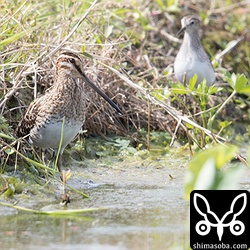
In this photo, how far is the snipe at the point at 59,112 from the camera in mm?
5641

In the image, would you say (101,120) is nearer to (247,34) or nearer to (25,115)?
(25,115)

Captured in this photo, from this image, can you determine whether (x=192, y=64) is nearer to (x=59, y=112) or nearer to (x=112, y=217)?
(x=59, y=112)

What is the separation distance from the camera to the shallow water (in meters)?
4.24

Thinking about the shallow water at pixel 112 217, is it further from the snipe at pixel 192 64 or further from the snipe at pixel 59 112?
the snipe at pixel 192 64

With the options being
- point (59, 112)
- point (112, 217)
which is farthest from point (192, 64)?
point (112, 217)

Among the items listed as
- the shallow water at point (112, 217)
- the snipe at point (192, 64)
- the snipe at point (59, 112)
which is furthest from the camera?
the snipe at point (192, 64)

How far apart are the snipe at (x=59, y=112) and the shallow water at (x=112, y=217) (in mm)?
368

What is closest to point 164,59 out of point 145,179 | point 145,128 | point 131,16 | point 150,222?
point 131,16

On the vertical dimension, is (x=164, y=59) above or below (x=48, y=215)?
above

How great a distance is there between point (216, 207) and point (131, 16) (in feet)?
15.6

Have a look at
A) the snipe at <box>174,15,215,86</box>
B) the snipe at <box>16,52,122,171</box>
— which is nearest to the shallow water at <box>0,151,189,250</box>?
the snipe at <box>16,52,122,171</box>

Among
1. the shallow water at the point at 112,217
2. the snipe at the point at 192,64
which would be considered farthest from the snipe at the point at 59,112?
the snipe at the point at 192,64

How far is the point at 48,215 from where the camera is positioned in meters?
4.73

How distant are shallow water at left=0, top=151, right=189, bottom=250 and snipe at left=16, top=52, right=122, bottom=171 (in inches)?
14.5
